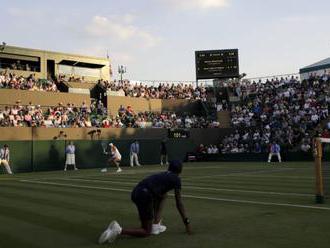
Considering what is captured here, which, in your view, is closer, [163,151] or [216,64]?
[163,151]

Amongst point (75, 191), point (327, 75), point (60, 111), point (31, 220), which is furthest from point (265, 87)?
point (31, 220)

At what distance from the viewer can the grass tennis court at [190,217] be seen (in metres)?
8.77

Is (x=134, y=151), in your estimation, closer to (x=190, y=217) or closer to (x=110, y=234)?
(x=190, y=217)

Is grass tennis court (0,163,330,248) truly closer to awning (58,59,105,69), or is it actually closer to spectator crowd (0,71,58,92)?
spectator crowd (0,71,58,92)

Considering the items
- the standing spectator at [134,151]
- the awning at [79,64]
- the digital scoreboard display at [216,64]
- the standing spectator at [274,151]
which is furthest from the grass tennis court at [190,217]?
the awning at [79,64]

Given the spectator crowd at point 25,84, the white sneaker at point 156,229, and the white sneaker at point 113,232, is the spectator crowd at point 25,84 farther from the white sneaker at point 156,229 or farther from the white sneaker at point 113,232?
the white sneaker at point 113,232

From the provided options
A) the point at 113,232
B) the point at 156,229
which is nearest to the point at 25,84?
the point at 156,229

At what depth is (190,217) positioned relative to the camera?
37.1 ft

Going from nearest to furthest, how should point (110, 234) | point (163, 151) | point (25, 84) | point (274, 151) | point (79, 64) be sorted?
point (110, 234) → point (274, 151) → point (163, 151) → point (25, 84) → point (79, 64)

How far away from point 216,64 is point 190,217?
43.4 metres

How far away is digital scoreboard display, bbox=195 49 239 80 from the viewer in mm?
53469

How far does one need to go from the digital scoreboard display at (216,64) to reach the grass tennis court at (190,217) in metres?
36.1

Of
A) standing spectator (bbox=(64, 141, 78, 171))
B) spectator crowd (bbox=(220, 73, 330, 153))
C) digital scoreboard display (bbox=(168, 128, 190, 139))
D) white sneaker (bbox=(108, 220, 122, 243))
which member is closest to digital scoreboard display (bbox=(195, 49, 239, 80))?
spectator crowd (bbox=(220, 73, 330, 153))

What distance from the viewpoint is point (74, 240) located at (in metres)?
9.02
